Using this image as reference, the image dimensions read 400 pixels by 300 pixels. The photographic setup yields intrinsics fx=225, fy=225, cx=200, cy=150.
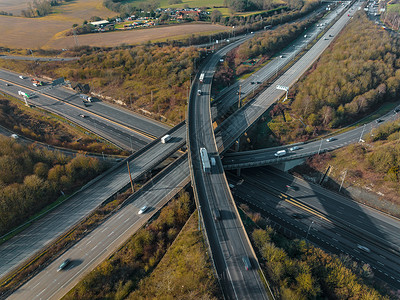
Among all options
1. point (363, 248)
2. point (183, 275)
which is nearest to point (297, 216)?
point (363, 248)

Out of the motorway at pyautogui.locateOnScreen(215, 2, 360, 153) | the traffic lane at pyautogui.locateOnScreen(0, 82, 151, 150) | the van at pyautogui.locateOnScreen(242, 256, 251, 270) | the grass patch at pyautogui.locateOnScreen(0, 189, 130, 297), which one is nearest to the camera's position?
the van at pyautogui.locateOnScreen(242, 256, 251, 270)

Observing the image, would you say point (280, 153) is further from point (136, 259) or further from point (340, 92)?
point (136, 259)

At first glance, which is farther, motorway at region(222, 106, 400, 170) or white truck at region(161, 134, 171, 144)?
white truck at region(161, 134, 171, 144)

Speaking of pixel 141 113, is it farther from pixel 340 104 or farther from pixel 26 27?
pixel 26 27

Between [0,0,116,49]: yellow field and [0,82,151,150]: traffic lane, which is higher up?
[0,0,116,49]: yellow field

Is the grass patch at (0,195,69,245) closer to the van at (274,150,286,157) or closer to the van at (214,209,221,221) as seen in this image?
the van at (214,209,221,221)

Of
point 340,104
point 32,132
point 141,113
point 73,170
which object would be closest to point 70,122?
point 32,132

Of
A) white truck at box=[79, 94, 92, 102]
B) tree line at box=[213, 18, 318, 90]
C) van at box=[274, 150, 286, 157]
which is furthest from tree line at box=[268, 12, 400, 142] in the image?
white truck at box=[79, 94, 92, 102]
